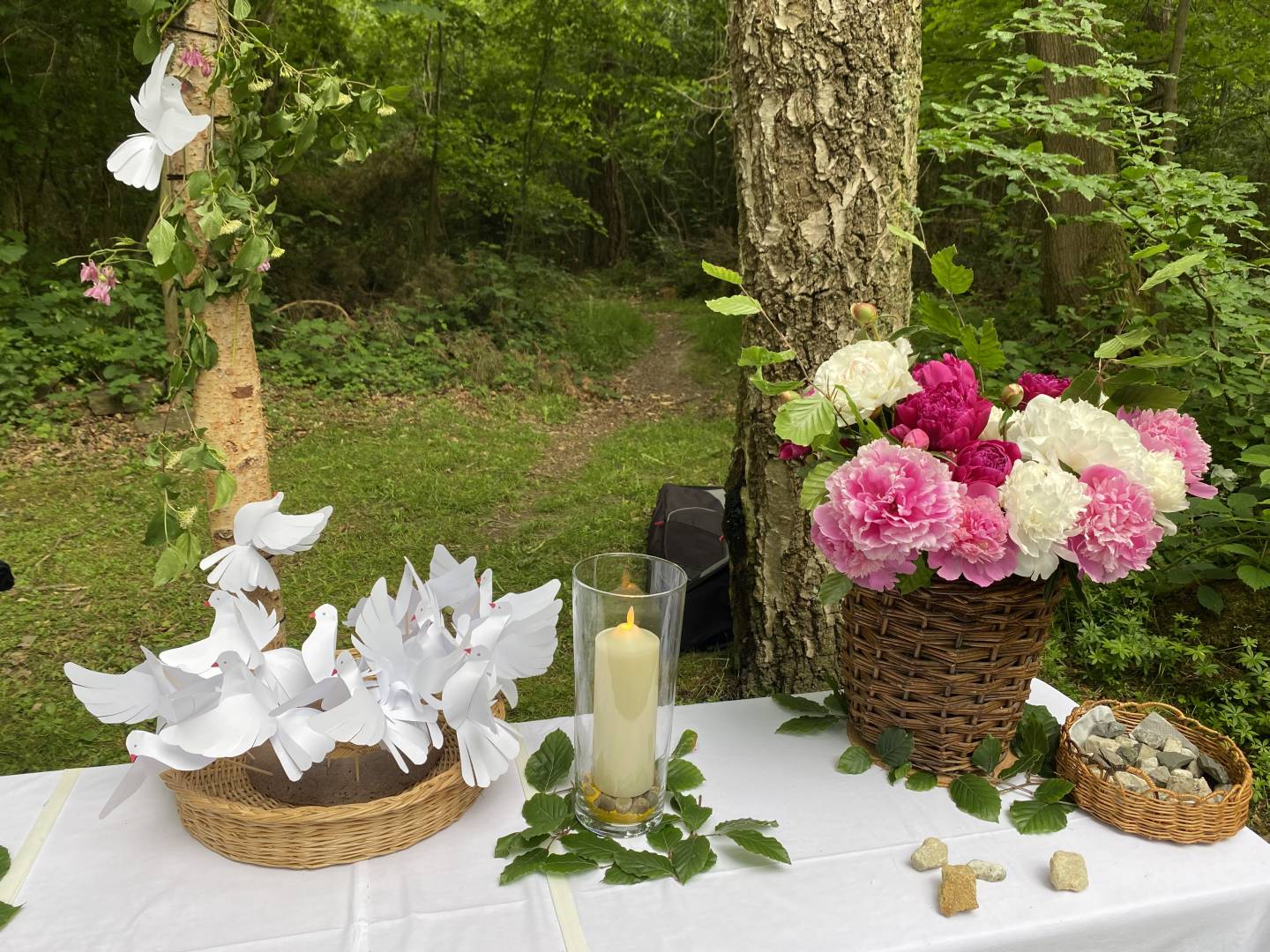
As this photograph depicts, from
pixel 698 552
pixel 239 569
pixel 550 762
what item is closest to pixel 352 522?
pixel 698 552

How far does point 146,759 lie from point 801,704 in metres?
0.82

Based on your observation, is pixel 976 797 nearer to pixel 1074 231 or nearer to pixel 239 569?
pixel 239 569

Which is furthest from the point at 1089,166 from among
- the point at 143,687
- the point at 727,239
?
the point at 727,239

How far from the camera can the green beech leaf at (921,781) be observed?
1.09 metres

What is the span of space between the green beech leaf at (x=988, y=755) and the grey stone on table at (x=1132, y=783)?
0.13 meters

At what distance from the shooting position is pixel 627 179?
12211 mm

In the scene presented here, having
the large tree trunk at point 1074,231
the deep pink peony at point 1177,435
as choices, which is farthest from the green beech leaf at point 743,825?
the large tree trunk at point 1074,231

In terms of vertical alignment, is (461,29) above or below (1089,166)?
above

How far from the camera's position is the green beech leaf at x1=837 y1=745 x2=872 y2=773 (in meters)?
1.13

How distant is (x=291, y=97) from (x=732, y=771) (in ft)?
3.65

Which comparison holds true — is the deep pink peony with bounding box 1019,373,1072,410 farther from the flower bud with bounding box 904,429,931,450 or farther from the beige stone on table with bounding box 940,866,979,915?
the beige stone on table with bounding box 940,866,979,915

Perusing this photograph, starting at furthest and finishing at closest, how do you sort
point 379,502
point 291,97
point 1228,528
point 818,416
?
point 379,502
point 1228,528
point 291,97
point 818,416

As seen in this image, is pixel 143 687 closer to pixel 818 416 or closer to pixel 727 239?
pixel 818 416

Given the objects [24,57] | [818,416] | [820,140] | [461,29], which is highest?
[461,29]
